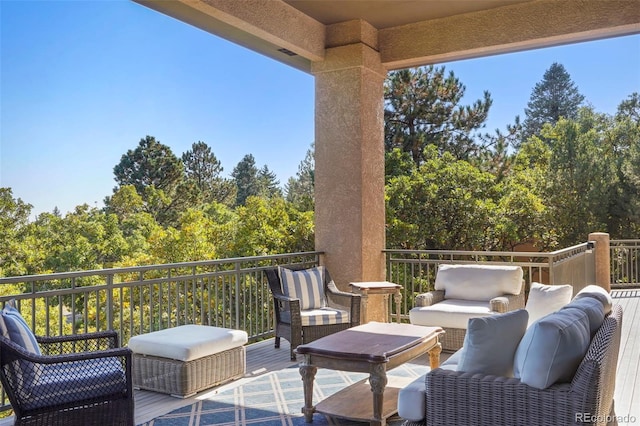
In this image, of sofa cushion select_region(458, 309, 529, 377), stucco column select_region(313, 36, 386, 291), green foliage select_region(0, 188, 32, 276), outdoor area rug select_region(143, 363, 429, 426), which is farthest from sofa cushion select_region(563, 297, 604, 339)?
green foliage select_region(0, 188, 32, 276)

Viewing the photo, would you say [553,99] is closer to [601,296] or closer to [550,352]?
[601,296]

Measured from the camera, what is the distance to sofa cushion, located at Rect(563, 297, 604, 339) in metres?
2.81

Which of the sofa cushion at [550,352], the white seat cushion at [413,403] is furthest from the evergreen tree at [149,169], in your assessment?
the sofa cushion at [550,352]

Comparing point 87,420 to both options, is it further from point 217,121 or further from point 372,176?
point 217,121

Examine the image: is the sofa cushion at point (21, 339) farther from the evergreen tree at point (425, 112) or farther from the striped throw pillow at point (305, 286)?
the evergreen tree at point (425, 112)

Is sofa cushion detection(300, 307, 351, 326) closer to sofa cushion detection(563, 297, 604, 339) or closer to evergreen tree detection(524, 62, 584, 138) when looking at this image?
sofa cushion detection(563, 297, 604, 339)

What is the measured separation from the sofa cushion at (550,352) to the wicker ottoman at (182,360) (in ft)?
7.57

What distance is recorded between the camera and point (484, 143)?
17812mm

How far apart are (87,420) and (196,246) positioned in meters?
12.7

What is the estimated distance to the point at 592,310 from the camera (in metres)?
2.87

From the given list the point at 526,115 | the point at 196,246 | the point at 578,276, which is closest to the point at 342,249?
the point at 578,276

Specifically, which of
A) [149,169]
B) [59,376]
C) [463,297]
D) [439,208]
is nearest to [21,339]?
[59,376]

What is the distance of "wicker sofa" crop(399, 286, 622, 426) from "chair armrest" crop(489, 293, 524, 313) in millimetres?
2092

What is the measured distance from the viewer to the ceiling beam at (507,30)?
5496 millimetres
